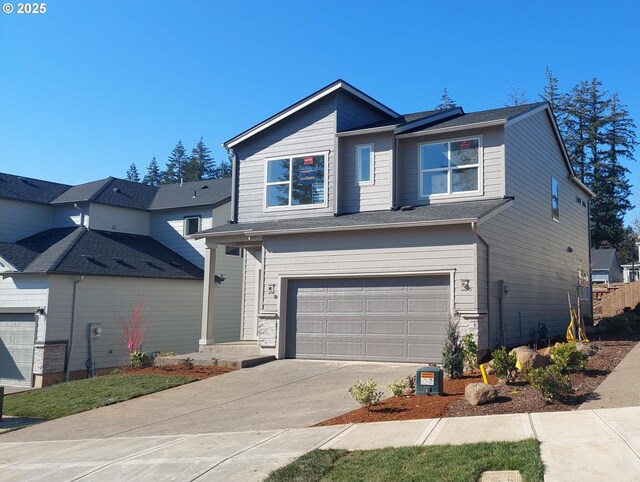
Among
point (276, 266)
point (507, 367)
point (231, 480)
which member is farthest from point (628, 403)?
point (276, 266)

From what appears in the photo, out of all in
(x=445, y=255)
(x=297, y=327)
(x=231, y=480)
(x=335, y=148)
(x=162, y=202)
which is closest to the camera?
(x=231, y=480)

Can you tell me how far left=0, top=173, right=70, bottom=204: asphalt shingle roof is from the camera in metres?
25.1

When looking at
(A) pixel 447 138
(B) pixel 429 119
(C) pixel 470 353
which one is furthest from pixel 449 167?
(C) pixel 470 353

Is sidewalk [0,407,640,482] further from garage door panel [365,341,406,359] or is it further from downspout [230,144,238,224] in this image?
downspout [230,144,238,224]

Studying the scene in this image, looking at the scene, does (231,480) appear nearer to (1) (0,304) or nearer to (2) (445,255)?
(2) (445,255)

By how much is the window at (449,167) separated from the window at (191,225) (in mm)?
12300

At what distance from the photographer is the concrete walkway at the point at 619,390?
872 centimetres

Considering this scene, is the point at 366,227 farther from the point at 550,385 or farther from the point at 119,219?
the point at 119,219

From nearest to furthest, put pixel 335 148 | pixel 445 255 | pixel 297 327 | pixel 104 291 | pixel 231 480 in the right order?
pixel 231 480 < pixel 445 255 < pixel 297 327 < pixel 335 148 < pixel 104 291

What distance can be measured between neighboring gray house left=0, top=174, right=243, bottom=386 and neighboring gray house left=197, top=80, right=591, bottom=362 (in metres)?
5.01

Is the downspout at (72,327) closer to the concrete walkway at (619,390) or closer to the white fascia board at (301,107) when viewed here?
the white fascia board at (301,107)

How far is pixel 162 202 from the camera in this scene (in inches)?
1110

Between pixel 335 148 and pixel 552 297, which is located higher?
pixel 335 148

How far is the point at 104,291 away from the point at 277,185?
764cm
